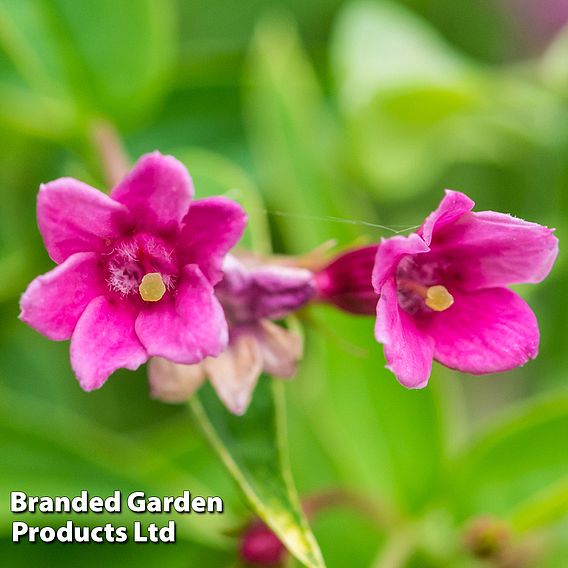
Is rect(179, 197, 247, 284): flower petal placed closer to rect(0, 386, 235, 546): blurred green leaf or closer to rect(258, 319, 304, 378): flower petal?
rect(258, 319, 304, 378): flower petal

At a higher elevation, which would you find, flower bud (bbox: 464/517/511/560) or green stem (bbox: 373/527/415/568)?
green stem (bbox: 373/527/415/568)

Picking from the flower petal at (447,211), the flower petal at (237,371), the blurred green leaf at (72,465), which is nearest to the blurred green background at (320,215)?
the blurred green leaf at (72,465)

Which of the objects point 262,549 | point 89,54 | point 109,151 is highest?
point 89,54

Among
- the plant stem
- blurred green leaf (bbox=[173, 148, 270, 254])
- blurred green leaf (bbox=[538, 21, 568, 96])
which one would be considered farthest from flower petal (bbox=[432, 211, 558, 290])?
blurred green leaf (bbox=[538, 21, 568, 96])

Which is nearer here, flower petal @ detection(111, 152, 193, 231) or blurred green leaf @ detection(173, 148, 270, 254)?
flower petal @ detection(111, 152, 193, 231)

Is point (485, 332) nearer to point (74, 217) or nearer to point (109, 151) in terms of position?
point (74, 217)

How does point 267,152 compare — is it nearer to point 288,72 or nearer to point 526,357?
point 288,72

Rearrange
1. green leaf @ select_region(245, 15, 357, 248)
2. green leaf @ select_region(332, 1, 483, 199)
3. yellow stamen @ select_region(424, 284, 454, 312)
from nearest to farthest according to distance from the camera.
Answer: yellow stamen @ select_region(424, 284, 454, 312) < green leaf @ select_region(245, 15, 357, 248) < green leaf @ select_region(332, 1, 483, 199)

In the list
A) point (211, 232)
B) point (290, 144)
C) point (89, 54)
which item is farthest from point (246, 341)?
point (89, 54)
